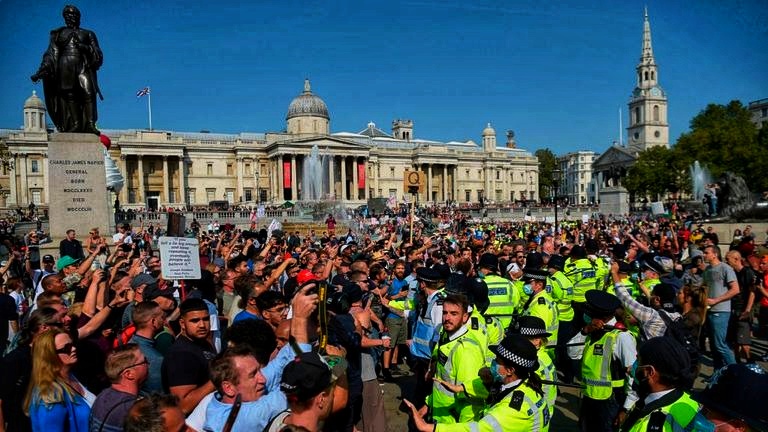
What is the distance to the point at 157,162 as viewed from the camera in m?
75.9

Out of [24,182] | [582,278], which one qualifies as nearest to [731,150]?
[582,278]

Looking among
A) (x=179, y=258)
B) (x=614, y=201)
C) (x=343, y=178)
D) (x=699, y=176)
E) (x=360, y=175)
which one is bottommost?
(x=179, y=258)

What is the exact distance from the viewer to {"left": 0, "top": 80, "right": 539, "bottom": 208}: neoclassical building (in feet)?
226

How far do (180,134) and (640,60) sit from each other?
10266cm

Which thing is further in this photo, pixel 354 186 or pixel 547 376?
pixel 354 186

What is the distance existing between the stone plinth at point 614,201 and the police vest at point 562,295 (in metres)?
39.0

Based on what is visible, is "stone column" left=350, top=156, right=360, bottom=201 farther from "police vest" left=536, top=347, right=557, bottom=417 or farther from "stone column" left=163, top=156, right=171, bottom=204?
"police vest" left=536, top=347, right=557, bottom=417

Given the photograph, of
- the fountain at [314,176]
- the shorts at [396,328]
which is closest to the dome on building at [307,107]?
the fountain at [314,176]

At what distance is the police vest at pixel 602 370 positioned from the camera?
456cm

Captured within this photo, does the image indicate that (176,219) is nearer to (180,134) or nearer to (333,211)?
(333,211)

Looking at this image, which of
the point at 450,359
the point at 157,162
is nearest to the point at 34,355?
the point at 450,359

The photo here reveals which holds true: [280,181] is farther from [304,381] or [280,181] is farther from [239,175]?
[304,381]

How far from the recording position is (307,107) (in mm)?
83375

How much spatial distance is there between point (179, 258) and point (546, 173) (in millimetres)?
123181
